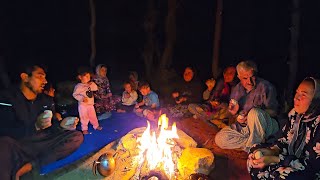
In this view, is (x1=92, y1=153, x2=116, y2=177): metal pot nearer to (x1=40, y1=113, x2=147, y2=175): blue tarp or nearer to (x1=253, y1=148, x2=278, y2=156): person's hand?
(x1=40, y1=113, x2=147, y2=175): blue tarp

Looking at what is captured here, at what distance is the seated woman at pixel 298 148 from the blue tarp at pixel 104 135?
9.67ft

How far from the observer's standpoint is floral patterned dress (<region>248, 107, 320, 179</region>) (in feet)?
14.0

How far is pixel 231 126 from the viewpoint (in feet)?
22.0

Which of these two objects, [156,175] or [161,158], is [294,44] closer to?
[161,158]

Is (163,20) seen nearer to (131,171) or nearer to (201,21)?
(201,21)

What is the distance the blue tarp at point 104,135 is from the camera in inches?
223

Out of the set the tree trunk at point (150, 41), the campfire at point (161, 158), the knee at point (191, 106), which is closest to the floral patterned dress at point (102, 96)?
the knee at point (191, 106)

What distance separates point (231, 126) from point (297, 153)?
2101mm

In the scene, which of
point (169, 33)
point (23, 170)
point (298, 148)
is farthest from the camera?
point (169, 33)

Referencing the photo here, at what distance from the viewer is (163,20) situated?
11.7 meters

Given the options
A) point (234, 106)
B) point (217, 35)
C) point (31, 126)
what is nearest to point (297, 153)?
point (234, 106)

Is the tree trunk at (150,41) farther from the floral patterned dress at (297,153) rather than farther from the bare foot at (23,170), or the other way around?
the bare foot at (23,170)

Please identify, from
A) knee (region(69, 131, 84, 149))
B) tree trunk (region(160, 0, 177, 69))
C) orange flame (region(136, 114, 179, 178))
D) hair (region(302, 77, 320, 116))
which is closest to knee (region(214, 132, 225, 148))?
orange flame (region(136, 114, 179, 178))

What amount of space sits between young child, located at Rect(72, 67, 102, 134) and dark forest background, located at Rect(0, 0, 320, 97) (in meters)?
4.70
